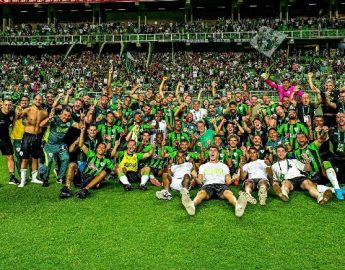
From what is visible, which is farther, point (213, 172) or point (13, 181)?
point (13, 181)

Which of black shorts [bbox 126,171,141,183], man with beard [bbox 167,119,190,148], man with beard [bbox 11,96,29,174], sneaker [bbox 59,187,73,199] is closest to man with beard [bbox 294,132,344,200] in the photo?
man with beard [bbox 167,119,190,148]

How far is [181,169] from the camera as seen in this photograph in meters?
8.16

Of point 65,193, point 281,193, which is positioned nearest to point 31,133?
point 65,193

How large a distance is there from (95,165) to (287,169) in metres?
3.45

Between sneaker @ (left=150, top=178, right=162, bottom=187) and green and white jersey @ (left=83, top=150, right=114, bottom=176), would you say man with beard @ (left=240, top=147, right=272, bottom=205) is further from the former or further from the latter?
green and white jersey @ (left=83, top=150, right=114, bottom=176)

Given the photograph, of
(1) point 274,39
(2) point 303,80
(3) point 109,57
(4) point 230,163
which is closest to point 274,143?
(4) point 230,163

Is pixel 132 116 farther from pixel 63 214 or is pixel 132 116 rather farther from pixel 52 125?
pixel 63 214

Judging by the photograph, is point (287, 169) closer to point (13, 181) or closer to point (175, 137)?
point (175, 137)

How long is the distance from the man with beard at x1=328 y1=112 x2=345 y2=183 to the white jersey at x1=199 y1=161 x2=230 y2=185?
1.96 m

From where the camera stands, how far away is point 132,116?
970 cm

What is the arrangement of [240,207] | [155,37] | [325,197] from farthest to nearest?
[155,37], [325,197], [240,207]

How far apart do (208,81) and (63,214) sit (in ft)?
69.1

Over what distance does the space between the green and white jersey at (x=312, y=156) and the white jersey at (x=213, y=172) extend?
4.34ft

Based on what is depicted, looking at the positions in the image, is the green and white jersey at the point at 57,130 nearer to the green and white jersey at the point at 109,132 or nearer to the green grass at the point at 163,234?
the green and white jersey at the point at 109,132
